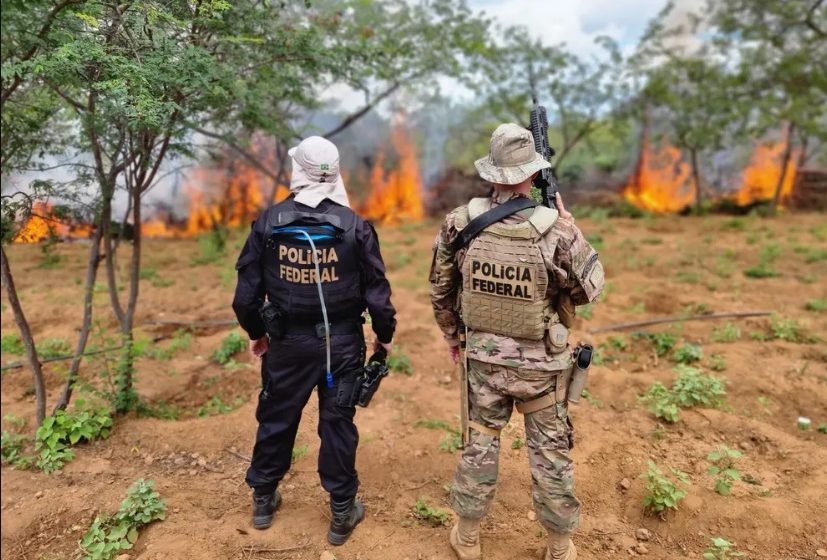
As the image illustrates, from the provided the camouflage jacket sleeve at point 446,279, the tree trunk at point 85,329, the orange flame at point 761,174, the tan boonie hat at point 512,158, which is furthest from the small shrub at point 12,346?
the orange flame at point 761,174

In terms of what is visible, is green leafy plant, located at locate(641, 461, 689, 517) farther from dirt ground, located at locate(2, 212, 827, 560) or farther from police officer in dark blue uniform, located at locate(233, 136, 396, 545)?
police officer in dark blue uniform, located at locate(233, 136, 396, 545)

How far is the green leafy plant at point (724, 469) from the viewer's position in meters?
3.33

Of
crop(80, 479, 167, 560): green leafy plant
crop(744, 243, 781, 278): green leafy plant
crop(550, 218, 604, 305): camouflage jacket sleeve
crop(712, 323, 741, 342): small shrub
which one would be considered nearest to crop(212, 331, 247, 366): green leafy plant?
crop(80, 479, 167, 560): green leafy plant

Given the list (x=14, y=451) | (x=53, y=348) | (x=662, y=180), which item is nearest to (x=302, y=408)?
(x=14, y=451)

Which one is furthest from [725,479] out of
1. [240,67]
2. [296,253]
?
[240,67]

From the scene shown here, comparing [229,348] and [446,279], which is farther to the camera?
[229,348]

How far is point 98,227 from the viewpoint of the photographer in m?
4.23

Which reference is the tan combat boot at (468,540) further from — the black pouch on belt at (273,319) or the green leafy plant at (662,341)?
the green leafy plant at (662,341)

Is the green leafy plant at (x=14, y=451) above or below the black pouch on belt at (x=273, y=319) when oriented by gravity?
below

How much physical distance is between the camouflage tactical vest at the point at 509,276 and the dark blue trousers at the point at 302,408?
0.76m

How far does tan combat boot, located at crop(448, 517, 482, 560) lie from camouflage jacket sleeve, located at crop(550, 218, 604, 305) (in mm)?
1332

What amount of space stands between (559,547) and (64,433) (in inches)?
135

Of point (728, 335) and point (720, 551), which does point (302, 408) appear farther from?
point (728, 335)

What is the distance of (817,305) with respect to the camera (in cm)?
656
